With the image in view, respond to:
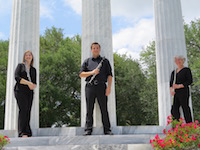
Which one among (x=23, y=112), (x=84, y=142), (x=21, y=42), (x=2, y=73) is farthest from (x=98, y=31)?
(x=2, y=73)

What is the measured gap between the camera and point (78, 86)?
40.6 m

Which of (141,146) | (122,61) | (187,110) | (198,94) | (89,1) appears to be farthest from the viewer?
(122,61)

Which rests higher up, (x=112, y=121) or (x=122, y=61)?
(x=122, y=61)

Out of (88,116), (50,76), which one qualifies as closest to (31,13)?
(88,116)

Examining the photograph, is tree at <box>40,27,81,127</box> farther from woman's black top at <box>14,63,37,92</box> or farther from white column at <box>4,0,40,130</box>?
woman's black top at <box>14,63,37,92</box>

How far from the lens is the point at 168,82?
56.2ft

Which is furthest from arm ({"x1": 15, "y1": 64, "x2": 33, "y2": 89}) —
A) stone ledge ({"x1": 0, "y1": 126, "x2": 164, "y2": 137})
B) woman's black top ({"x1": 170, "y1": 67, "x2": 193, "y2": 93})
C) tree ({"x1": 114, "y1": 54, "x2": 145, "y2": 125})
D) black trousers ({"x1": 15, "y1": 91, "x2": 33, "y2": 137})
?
tree ({"x1": 114, "y1": 54, "x2": 145, "y2": 125})

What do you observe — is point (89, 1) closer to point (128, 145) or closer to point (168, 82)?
point (168, 82)

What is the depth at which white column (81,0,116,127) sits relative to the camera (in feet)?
54.0

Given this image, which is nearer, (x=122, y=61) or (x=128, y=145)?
(x=128, y=145)

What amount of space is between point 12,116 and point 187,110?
413 inches

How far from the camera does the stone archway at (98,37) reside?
1666 cm

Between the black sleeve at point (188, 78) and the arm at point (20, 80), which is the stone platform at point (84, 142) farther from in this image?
the black sleeve at point (188, 78)

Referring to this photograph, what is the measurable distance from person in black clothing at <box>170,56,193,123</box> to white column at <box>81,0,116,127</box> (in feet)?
12.2
